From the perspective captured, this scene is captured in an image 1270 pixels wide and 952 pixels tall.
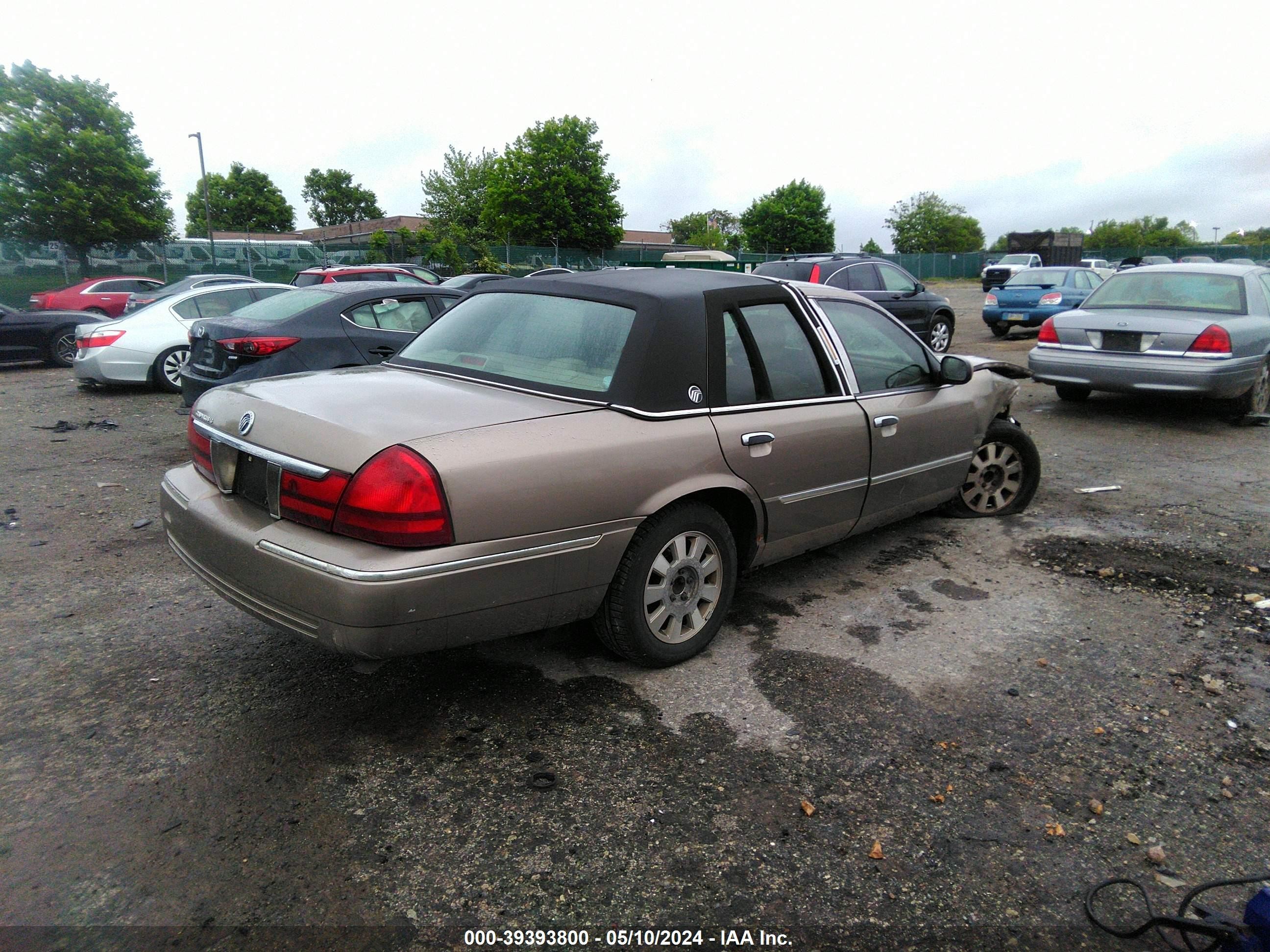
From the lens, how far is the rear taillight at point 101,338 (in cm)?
1091

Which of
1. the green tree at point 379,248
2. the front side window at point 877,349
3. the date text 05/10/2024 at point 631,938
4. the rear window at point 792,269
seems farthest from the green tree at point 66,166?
the date text 05/10/2024 at point 631,938

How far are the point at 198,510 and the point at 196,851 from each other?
1.28 m

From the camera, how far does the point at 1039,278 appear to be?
690 inches

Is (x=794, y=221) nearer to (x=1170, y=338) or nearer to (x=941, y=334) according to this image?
(x=941, y=334)

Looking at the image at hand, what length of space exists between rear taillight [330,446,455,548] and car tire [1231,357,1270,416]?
338 inches

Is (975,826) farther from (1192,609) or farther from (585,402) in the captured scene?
(1192,609)

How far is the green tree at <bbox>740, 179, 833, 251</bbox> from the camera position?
72.4 metres

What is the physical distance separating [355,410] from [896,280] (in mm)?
12933

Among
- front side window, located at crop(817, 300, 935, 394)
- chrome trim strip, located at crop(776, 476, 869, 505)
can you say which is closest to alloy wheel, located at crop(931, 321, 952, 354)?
front side window, located at crop(817, 300, 935, 394)

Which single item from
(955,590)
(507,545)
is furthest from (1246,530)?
(507,545)

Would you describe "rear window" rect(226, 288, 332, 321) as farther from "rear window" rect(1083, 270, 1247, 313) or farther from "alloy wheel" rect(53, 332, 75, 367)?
"alloy wheel" rect(53, 332, 75, 367)

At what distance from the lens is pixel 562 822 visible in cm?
261

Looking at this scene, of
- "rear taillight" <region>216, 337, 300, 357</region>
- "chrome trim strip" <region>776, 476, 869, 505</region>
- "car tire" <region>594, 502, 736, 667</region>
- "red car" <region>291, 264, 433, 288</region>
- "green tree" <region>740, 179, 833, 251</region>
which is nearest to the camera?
"car tire" <region>594, 502, 736, 667</region>

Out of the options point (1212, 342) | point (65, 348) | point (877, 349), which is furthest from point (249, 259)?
point (877, 349)
